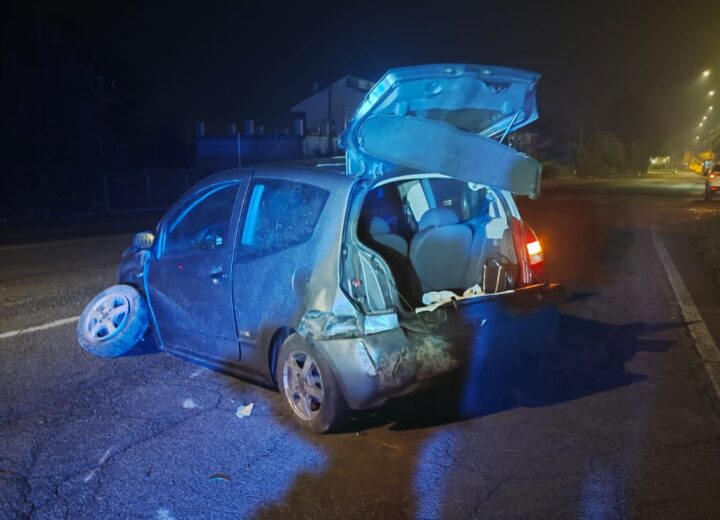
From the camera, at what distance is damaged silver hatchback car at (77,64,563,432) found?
388cm

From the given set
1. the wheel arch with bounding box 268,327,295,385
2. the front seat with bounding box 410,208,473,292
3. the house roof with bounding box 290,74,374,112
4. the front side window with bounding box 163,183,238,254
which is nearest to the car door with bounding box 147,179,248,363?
the front side window with bounding box 163,183,238,254

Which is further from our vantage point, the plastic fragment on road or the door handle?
the door handle

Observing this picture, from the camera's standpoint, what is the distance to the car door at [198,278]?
4617 mm

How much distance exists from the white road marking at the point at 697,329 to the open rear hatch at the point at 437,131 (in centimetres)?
248

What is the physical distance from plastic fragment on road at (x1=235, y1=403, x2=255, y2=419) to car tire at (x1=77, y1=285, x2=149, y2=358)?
144 centimetres

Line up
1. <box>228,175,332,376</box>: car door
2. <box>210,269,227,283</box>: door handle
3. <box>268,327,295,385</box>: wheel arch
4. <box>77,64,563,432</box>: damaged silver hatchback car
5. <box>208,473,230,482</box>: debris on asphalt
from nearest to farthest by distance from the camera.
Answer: <box>208,473,230,482</box>: debris on asphalt → <box>77,64,563,432</box>: damaged silver hatchback car → <box>228,175,332,376</box>: car door → <box>268,327,295,385</box>: wheel arch → <box>210,269,227,283</box>: door handle

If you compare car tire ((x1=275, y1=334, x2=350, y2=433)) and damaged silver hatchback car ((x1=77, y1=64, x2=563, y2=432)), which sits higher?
damaged silver hatchback car ((x1=77, y1=64, x2=563, y2=432))

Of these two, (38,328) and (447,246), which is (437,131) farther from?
(38,328)

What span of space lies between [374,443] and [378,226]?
161 cm

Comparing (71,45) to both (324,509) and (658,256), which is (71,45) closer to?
(658,256)

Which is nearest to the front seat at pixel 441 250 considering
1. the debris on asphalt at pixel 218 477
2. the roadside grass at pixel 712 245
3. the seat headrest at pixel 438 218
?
the seat headrest at pixel 438 218

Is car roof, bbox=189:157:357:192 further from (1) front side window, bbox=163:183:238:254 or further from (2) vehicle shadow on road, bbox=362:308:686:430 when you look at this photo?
(2) vehicle shadow on road, bbox=362:308:686:430

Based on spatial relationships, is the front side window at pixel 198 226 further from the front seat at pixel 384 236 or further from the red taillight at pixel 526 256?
the red taillight at pixel 526 256

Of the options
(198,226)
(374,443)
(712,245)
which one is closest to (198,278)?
(198,226)
